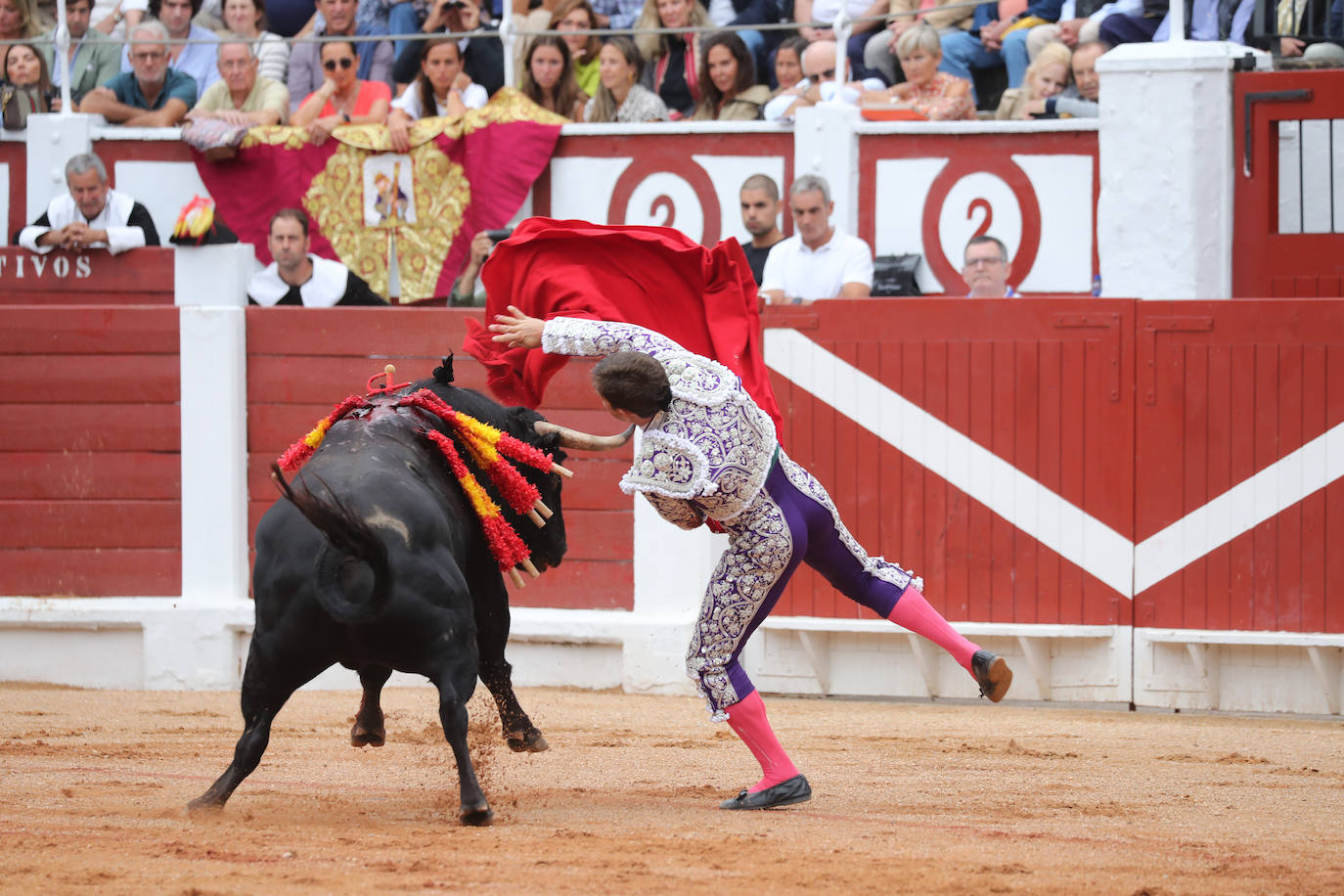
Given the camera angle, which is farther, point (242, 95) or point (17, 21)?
point (17, 21)

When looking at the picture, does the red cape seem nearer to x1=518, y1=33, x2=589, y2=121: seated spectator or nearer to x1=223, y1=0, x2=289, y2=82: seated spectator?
x1=518, y1=33, x2=589, y2=121: seated spectator

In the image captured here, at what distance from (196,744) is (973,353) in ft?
10.5

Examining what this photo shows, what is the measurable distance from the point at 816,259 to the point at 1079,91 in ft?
5.24

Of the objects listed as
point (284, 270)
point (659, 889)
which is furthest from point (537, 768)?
point (284, 270)

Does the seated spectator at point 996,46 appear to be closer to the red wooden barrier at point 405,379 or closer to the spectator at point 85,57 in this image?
the red wooden barrier at point 405,379

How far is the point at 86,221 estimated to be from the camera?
8.55 meters

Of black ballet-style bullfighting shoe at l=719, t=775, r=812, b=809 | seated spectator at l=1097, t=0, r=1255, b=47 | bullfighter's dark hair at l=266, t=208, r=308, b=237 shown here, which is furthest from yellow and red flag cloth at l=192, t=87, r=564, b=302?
black ballet-style bullfighting shoe at l=719, t=775, r=812, b=809

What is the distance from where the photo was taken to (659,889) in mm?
3607

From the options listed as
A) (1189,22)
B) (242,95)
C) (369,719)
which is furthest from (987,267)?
(242,95)

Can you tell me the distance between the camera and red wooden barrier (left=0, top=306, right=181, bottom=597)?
7.54 metres

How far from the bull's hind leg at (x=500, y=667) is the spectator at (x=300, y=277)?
11.2ft

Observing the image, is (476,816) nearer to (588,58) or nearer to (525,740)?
(525,740)

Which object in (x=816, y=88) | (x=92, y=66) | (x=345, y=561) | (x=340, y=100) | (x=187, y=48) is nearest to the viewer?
(x=345, y=561)

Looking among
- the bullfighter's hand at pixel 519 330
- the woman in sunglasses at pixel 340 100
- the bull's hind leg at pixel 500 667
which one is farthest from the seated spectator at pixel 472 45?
the bull's hind leg at pixel 500 667
